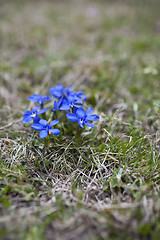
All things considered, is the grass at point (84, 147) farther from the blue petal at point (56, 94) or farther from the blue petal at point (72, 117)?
the blue petal at point (56, 94)

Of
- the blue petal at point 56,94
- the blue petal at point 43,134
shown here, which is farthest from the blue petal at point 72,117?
the blue petal at point 56,94

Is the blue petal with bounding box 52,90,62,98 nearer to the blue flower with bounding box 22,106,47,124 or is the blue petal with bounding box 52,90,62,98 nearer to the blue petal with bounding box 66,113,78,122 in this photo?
the blue flower with bounding box 22,106,47,124

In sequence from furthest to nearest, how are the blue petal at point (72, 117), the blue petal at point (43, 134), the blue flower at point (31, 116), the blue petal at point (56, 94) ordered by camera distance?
the blue petal at point (56, 94) → the blue flower at point (31, 116) → the blue petal at point (72, 117) → the blue petal at point (43, 134)

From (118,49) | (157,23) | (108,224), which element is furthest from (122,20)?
(108,224)

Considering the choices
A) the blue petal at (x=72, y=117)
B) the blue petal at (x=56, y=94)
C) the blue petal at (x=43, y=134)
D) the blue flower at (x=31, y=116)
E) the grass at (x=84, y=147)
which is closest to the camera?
the grass at (x=84, y=147)

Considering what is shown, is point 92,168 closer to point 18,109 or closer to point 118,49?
point 18,109

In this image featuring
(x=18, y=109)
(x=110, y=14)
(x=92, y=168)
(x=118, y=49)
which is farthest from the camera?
(x=110, y=14)

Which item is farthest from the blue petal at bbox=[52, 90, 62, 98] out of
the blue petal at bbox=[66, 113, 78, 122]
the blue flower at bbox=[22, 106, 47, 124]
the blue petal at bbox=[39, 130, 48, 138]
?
the blue petal at bbox=[39, 130, 48, 138]

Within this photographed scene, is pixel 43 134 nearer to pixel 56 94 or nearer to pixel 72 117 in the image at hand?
pixel 72 117

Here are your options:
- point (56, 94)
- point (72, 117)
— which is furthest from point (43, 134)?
point (56, 94)
